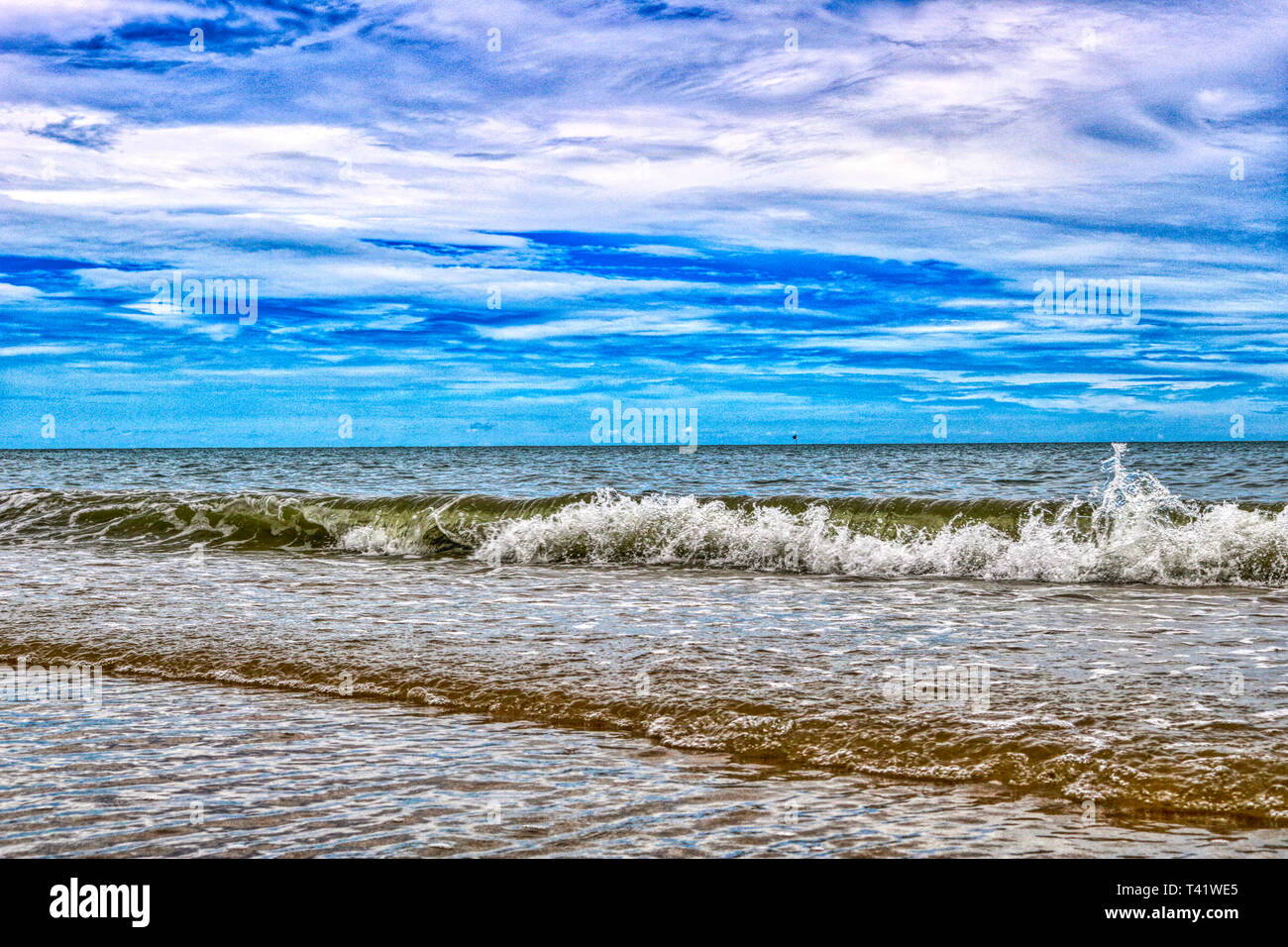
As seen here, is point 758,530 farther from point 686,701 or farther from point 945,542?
point 686,701

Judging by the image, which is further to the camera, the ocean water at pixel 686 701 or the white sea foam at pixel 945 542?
the white sea foam at pixel 945 542

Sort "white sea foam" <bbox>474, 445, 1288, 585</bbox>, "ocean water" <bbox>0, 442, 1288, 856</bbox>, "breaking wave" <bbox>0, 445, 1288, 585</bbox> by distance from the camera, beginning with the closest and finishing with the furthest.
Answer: "ocean water" <bbox>0, 442, 1288, 856</bbox> < "white sea foam" <bbox>474, 445, 1288, 585</bbox> < "breaking wave" <bbox>0, 445, 1288, 585</bbox>

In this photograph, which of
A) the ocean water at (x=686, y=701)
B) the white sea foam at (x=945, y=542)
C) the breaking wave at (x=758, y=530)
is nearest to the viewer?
the ocean water at (x=686, y=701)

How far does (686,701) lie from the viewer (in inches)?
218

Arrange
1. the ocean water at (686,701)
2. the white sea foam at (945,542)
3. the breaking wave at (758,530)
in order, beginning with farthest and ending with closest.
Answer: the breaking wave at (758,530), the white sea foam at (945,542), the ocean water at (686,701)

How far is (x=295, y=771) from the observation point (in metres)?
4.47

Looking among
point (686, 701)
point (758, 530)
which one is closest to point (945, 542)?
point (758, 530)

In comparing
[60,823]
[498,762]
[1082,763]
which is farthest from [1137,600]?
[60,823]

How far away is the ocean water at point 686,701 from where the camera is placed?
12.6 ft

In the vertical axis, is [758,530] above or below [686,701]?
above

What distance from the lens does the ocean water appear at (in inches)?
151
